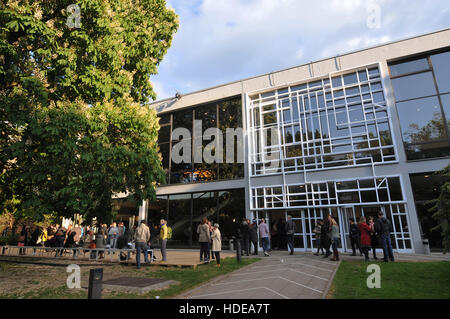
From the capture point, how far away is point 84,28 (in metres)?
8.88

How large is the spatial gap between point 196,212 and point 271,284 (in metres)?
13.1

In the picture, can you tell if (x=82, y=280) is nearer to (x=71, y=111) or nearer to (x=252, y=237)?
(x=71, y=111)

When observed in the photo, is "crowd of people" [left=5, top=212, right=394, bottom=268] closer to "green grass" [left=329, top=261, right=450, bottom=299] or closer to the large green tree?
"green grass" [left=329, top=261, right=450, bottom=299]

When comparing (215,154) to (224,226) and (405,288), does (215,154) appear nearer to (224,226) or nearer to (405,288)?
(224,226)

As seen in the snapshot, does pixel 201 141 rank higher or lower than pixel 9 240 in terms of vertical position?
higher

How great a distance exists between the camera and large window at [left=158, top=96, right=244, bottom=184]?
1945 centimetres

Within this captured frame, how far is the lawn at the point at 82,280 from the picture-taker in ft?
21.6

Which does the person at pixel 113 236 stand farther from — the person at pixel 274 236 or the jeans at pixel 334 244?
the jeans at pixel 334 244

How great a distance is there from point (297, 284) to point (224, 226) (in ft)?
37.8

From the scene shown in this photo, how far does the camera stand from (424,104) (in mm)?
15078

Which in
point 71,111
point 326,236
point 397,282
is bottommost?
point 397,282

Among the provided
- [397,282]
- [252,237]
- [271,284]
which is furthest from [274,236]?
[271,284]
